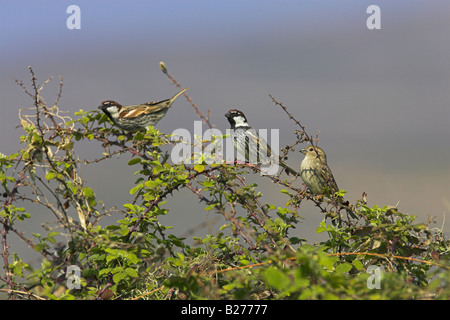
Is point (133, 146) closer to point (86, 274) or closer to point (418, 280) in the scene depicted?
point (86, 274)

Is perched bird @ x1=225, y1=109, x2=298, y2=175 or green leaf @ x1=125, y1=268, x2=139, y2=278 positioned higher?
perched bird @ x1=225, y1=109, x2=298, y2=175

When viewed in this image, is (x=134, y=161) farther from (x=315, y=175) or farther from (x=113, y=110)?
(x=315, y=175)

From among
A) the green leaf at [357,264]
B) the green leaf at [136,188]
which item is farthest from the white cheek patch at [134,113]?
the green leaf at [357,264]

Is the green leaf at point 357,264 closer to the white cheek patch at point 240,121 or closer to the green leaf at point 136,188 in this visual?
the green leaf at point 136,188

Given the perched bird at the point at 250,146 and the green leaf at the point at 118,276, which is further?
the perched bird at the point at 250,146

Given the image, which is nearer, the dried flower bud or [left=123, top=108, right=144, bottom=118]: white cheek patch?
the dried flower bud

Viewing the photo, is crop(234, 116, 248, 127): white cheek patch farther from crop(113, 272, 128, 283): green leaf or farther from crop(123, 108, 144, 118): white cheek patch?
crop(113, 272, 128, 283): green leaf

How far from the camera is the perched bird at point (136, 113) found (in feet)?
23.6

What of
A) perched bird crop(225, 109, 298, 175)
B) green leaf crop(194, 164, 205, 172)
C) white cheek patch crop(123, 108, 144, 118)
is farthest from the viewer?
perched bird crop(225, 109, 298, 175)

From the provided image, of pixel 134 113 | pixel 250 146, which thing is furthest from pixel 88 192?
pixel 250 146

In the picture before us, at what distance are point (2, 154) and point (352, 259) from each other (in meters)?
3.45

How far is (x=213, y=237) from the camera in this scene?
5.28 metres

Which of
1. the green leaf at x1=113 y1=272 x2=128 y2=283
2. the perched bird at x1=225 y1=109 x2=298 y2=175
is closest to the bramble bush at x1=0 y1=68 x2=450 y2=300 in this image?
the green leaf at x1=113 y1=272 x2=128 y2=283

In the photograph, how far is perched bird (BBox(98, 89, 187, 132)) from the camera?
23.6 ft
